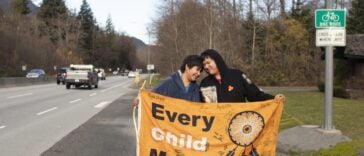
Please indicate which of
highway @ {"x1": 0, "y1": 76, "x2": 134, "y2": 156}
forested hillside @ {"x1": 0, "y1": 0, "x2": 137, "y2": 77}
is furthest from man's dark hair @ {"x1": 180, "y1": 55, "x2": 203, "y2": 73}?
forested hillside @ {"x1": 0, "y1": 0, "x2": 137, "y2": 77}

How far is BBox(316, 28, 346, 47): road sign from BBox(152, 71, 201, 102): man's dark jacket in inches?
237

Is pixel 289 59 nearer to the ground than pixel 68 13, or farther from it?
nearer to the ground

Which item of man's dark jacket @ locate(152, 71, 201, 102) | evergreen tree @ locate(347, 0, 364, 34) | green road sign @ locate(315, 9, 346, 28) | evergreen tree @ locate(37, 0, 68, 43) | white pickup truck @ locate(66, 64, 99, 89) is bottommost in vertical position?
white pickup truck @ locate(66, 64, 99, 89)

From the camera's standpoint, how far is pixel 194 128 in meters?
6.13

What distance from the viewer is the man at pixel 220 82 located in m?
6.18

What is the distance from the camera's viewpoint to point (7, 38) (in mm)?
73438

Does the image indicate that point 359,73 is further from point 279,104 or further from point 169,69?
point 169,69

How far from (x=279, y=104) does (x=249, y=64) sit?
4275 centimetres

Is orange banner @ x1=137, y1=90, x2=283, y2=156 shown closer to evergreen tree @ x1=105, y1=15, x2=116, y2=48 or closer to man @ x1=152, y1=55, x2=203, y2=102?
man @ x1=152, y1=55, x2=203, y2=102

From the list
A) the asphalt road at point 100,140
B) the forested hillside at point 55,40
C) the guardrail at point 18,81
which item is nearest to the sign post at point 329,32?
the asphalt road at point 100,140

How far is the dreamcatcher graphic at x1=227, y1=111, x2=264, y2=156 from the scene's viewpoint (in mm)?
6168

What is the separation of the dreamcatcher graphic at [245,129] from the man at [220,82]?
9.3 inches

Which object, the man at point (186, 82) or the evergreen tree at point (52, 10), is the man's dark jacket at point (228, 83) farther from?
the evergreen tree at point (52, 10)

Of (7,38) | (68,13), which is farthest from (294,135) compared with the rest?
(68,13)
